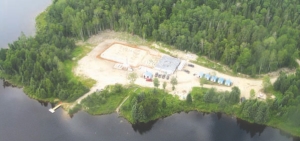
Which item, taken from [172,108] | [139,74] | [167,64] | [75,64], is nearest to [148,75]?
[139,74]

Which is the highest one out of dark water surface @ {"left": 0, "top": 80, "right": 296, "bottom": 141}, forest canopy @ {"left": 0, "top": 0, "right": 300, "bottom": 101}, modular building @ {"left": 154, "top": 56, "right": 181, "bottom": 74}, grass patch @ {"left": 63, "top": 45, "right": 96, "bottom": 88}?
forest canopy @ {"left": 0, "top": 0, "right": 300, "bottom": 101}

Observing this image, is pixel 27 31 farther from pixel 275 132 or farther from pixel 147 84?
pixel 275 132

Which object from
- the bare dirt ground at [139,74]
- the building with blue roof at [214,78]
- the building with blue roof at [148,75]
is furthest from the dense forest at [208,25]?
the building with blue roof at [148,75]

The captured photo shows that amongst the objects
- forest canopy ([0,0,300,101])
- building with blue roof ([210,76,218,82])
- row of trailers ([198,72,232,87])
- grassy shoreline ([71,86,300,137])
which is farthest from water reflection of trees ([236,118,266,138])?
forest canopy ([0,0,300,101])

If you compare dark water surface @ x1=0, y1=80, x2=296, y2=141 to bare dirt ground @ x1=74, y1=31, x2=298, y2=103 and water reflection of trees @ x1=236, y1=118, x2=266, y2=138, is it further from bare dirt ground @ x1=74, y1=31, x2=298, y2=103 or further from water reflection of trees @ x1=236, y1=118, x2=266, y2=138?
bare dirt ground @ x1=74, y1=31, x2=298, y2=103

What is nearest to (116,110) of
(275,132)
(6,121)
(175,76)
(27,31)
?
(175,76)

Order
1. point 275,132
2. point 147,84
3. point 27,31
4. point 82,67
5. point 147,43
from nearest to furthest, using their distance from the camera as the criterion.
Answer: point 275,132, point 147,84, point 82,67, point 147,43, point 27,31

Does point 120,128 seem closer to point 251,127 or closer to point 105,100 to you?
point 105,100
